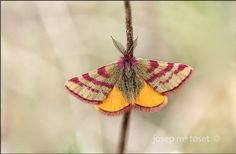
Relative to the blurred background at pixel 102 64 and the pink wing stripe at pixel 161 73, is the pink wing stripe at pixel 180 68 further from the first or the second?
the blurred background at pixel 102 64

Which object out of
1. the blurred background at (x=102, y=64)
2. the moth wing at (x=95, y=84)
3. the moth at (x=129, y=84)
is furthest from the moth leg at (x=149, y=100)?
the blurred background at (x=102, y=64)

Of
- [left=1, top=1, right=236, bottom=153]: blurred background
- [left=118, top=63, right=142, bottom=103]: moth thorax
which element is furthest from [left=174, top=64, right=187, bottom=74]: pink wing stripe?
[left=1, top=1, right=236, bottom=153]: blurred background

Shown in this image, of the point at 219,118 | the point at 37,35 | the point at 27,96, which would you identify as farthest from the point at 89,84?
the point at 37,35

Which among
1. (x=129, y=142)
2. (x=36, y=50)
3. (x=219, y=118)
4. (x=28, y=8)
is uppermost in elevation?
(x=28, y=8)

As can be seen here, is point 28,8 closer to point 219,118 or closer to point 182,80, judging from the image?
point 219,118

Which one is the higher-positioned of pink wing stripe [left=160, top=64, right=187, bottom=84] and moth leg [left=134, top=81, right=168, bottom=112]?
pink wing stripe [left=160, top=64, right=187, bottom=84]

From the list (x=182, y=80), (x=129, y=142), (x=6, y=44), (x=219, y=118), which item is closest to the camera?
(x=182, y=80)

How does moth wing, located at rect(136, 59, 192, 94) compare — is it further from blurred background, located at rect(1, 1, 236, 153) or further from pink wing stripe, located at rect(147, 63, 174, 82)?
blurred background, located at rect(1, 1, 236, 153)

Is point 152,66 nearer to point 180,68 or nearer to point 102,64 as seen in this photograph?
point 180,68
